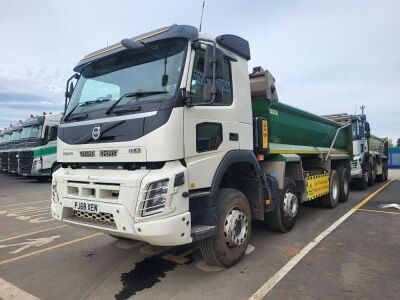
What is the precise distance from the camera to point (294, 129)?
6.56m

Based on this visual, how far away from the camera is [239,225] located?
171 inches

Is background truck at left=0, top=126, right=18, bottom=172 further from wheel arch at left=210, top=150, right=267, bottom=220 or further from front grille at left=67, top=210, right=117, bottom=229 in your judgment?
wheel arch at left=210, top=150, right=267, bottom=220

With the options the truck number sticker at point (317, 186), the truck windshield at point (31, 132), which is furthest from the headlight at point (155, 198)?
the truck windshield at point (31, 132)

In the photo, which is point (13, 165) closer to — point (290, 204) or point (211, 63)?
point (290, 204)

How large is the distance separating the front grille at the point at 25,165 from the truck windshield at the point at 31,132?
1165 mm

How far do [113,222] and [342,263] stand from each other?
2.97 meters

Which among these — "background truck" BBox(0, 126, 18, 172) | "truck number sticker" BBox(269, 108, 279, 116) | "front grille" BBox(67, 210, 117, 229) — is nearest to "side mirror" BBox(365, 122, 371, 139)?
"truck number sticker" BBox(269, 108, 279, 116)

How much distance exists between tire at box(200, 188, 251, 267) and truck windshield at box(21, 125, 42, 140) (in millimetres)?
14274

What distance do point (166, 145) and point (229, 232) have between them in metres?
1.43

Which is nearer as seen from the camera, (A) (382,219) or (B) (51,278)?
(B) (51,278)

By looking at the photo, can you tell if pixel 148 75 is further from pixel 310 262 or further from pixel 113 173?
pixel 310 262

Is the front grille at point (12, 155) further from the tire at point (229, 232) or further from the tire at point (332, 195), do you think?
the tire at point (229, 232)

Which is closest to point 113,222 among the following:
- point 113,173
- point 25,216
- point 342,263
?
point 113,173

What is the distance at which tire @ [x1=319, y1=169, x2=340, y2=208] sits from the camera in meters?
8.20
